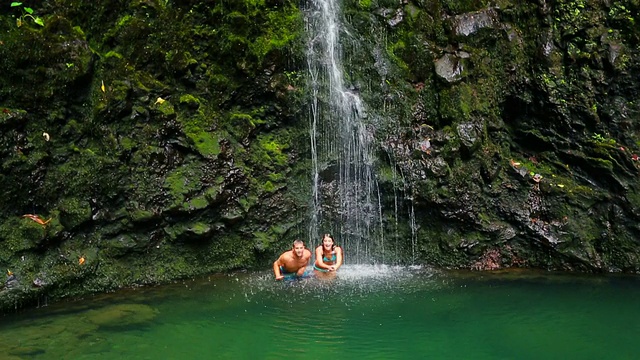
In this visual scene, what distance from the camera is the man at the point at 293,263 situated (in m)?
7.60

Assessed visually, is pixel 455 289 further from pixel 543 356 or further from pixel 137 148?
pixel 137 148

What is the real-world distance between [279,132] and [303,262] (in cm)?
236

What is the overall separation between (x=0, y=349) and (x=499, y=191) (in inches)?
290

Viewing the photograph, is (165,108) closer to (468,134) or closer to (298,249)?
(298,249)

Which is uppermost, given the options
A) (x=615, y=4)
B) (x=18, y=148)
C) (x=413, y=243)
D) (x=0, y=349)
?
(x=615, y=4)

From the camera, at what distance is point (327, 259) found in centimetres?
805

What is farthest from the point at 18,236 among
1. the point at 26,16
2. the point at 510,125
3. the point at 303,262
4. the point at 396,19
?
the point at 510,125

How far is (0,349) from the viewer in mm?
5430

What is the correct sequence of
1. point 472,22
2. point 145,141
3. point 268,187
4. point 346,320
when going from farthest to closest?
1. point 472,22
2. point 268,187
3. point 145,141
4. point 346,320

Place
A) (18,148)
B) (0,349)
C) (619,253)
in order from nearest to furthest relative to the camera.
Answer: (0,349) < (18,148) < (619,253)

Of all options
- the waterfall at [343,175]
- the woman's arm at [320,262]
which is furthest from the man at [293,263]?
the waterfall at [343,175]

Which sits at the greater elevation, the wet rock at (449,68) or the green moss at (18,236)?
the wet rock at (449,68)

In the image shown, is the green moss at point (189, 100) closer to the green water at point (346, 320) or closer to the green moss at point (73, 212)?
the green moss at point (73, 212)

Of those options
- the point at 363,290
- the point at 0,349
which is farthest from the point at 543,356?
the point at 0,349
